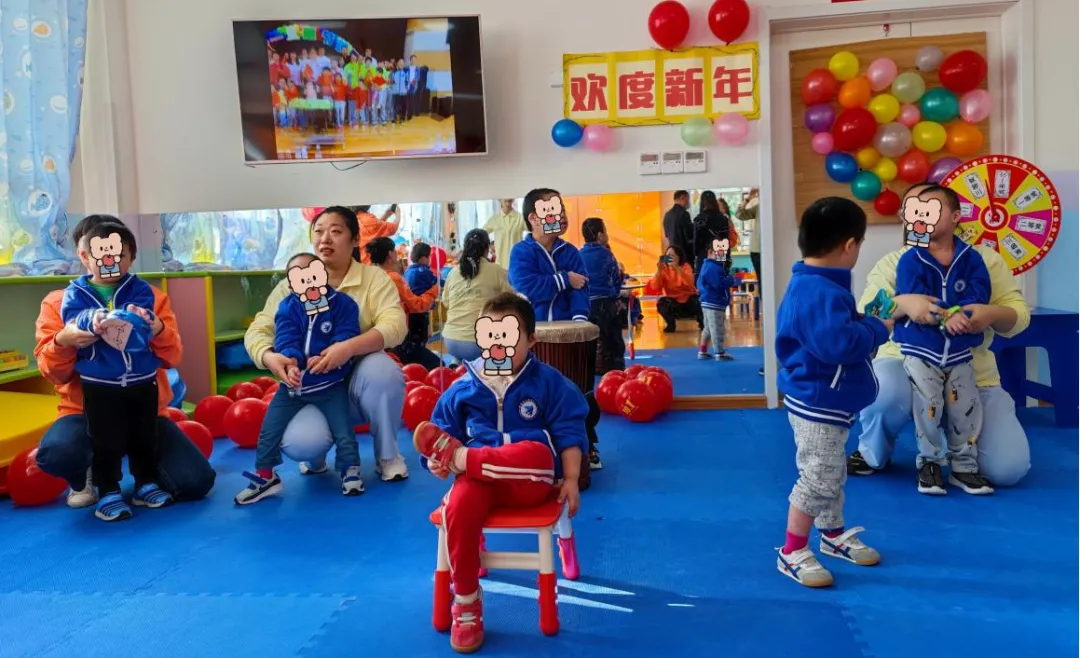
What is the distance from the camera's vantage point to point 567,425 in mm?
2270

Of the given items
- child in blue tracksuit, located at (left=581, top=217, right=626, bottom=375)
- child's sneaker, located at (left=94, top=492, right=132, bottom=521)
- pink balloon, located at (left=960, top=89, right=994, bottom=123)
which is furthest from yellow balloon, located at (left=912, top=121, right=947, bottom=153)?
child's sneaker, located at (left=94, top=492, right=132, bottom=521)

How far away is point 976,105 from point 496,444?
4123mm

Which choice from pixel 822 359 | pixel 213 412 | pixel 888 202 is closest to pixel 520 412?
pixel 822 359

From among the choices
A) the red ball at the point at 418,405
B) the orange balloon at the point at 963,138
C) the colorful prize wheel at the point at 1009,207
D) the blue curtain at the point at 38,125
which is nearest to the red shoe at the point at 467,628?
the red ball at the point at 418,405

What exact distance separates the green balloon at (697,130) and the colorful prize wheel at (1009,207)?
4.84 feet

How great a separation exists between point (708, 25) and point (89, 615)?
14.8 ft

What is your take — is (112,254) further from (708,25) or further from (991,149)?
(991,149)

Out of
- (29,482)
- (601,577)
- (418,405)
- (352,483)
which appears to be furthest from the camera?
(418,405)

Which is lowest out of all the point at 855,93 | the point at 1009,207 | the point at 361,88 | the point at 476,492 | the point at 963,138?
the point at 476,492

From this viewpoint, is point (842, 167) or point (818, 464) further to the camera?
point (842, 167)

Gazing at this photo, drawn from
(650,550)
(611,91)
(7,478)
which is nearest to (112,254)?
(7,478)

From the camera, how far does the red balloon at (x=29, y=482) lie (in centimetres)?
341

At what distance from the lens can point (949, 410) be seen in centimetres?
333

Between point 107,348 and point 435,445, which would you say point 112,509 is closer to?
point 107,348
